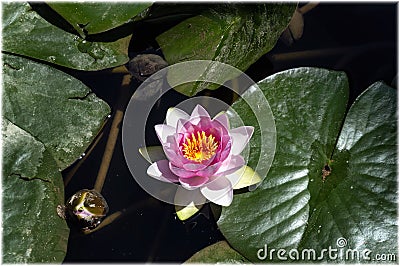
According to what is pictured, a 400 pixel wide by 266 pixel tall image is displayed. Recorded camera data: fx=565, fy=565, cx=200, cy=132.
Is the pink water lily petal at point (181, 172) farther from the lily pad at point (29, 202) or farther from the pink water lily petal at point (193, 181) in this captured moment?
the lily pad at point (29, 202)

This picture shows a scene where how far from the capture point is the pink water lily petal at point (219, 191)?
1.76 metres

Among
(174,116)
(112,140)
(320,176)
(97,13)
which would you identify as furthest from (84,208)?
(320,176)

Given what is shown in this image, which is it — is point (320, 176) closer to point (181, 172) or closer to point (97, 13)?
point (181, 172)

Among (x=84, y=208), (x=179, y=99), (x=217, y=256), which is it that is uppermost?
(x=179, y=99)

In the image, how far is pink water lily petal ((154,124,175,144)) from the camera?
1757 millimetres

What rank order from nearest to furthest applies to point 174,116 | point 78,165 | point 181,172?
point 181,172, point 174,116, point 78,165

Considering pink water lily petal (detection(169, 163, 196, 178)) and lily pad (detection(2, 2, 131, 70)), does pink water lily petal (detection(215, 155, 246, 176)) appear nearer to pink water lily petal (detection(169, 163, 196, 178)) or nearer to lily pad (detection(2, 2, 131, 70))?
pink water lily petal (detection(169, 163, 196, 178))

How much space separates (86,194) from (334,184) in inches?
32.9

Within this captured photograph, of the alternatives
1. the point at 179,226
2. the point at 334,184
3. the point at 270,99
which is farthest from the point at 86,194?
the point at 334,184

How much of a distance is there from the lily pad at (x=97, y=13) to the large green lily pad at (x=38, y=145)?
0.21 metres

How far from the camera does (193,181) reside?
1.74 meters

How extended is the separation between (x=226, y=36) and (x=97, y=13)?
0.44 metres

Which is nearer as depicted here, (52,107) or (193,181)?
(193,181)

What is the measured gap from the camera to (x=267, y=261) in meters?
1.84
